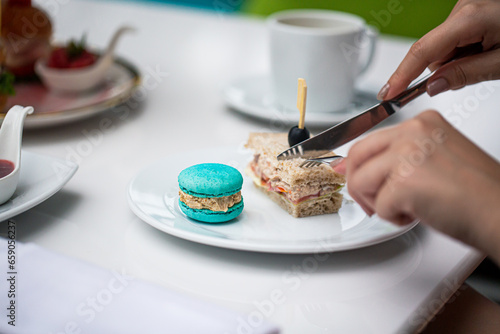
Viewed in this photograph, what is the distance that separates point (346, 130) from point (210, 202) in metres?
0.23

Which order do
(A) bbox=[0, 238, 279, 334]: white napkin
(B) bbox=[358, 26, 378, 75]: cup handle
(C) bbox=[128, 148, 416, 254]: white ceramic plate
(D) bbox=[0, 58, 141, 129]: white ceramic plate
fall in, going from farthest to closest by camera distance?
(B) bbox=[358, 26, 378, 75]: cup handle < (D) bbox=[0, 58, 141, 129]: white ceramic plate < (C) bbox=[128, 148, 416, 254]: white ceramic plate < (A) bbox=[0, 238, 279, 334]: white napkin

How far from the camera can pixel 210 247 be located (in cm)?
73

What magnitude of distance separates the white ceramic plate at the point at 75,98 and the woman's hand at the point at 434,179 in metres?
0.65

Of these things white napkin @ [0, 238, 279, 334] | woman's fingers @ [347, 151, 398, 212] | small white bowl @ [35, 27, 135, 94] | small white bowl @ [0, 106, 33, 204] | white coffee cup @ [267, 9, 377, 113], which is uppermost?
woman's fingers @ [347, 151, 398, 212]

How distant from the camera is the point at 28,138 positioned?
3.45 feet

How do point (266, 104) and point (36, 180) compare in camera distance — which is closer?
point (36, 180)

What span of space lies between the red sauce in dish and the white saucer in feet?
1.69

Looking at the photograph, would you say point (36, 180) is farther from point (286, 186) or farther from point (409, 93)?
point (409, 93)

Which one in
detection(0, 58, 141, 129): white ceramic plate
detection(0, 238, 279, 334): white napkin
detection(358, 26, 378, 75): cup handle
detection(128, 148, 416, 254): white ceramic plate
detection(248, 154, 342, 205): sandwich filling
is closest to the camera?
detection(0, 238, 279, 334): white napkin

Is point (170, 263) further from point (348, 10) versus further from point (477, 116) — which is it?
point (348, 10)

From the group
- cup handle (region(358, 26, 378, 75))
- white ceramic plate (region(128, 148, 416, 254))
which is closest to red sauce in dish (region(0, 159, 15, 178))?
white ceramic plate (region(128, 148, 416, 254))

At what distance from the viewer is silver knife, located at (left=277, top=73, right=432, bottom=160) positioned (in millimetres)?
778

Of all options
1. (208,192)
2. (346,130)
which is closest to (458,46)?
(346,130)

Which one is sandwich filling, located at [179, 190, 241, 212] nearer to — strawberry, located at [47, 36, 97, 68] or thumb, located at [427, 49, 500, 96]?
thumb, located at [427, 49, 500, 96]
